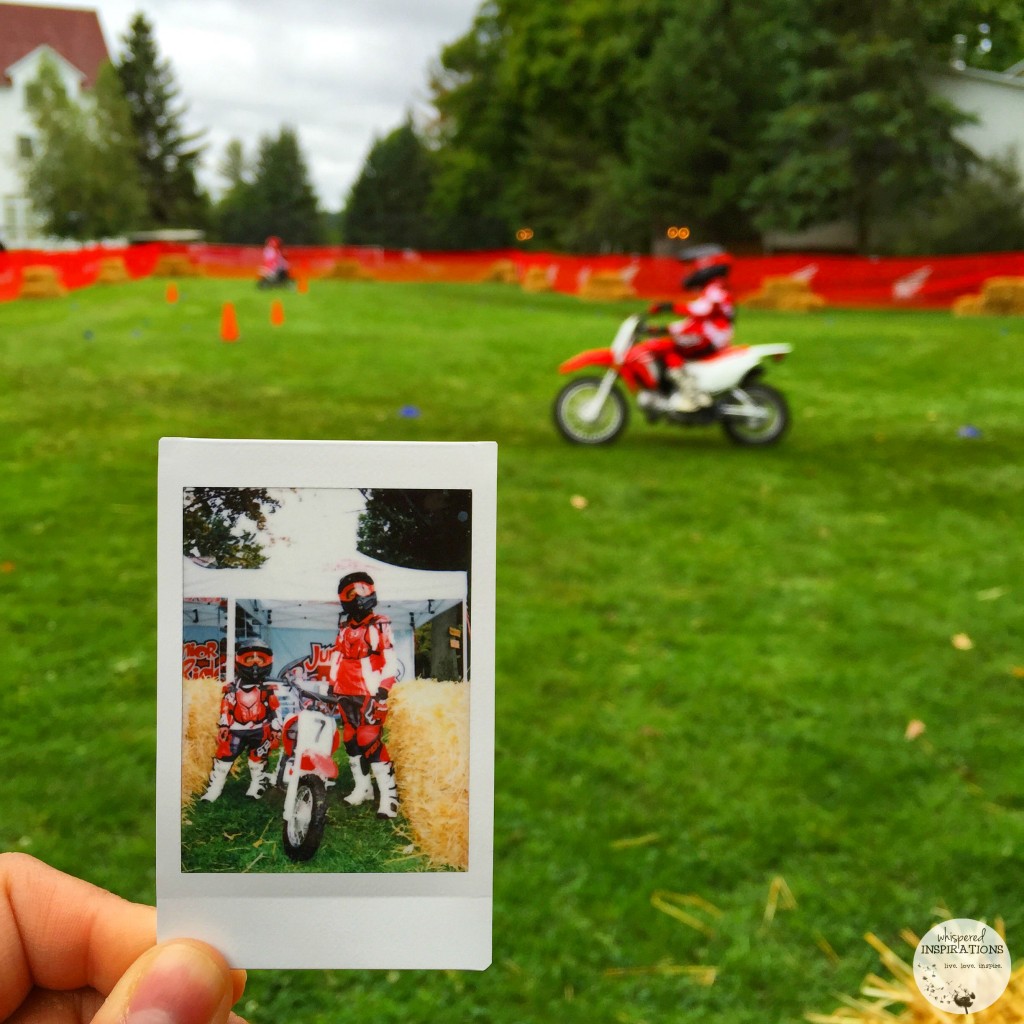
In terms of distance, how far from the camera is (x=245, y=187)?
198ft

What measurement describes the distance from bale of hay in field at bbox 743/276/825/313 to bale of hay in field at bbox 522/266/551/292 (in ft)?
21.0

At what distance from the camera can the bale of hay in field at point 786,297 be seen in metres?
19.1

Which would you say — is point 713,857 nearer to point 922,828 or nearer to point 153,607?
point 922,828

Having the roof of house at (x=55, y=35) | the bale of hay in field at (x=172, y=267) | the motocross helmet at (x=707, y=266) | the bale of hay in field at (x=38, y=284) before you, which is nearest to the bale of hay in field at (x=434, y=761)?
the motocross helmet at (x=707, y=266)

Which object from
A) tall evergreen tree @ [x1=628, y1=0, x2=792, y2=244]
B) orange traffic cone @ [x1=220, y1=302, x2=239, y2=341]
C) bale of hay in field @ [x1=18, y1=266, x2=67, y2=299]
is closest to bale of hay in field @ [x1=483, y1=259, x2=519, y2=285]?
tall evergreen tree @ [x1=628, y1=0, x2=792, y2=244]

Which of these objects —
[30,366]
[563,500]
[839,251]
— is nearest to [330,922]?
[563,500]

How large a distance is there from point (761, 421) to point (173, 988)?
619 centimetres

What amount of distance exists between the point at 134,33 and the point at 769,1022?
59.5m

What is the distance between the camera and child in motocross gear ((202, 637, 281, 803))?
87 cm

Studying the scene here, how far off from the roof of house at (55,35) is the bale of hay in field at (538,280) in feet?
93.5

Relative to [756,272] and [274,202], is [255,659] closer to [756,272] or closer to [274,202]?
[756,272]

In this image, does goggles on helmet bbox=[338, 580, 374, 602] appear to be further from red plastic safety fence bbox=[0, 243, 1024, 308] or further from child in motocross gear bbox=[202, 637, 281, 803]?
red plastic safety fence bbox=[0, 243, 1024, 308]

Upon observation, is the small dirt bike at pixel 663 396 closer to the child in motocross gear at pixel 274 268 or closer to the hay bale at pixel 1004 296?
the hay bale at pixel 1004 296

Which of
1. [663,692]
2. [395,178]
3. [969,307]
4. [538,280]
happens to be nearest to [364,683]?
[663,692]
